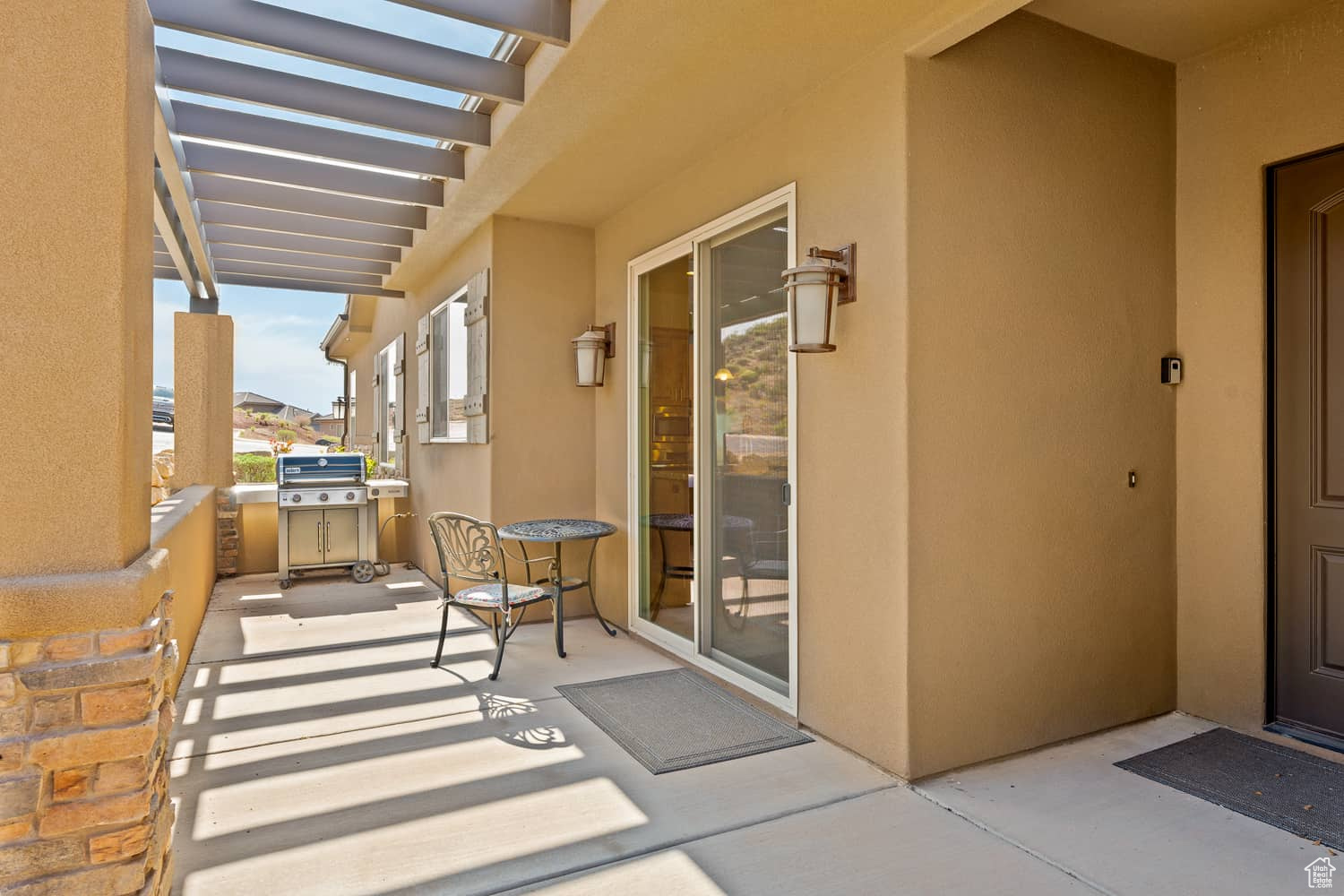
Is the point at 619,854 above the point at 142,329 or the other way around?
the other way around

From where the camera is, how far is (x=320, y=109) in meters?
3.73

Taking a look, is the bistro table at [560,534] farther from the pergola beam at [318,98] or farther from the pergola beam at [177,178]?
the pergola beam at [177,178]

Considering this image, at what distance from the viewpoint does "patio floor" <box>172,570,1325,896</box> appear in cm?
222

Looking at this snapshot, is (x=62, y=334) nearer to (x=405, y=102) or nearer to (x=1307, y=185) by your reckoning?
(x=405, y=102)

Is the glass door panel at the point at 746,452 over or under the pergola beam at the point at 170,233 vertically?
under

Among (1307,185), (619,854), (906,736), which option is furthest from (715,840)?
(1307,185)

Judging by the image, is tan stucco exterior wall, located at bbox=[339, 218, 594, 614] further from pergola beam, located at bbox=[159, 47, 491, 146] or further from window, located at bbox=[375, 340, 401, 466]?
window, located at bbox=[375, 340, 401, 466]

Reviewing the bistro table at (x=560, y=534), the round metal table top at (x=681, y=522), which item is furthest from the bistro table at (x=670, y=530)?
the bistro table at (x=560, y=534)

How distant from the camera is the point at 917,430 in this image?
284 centimetres

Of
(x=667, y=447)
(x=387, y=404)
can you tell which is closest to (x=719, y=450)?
(x=667, y=447)

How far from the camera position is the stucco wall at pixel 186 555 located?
11.9 feet

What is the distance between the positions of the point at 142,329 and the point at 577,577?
362cm

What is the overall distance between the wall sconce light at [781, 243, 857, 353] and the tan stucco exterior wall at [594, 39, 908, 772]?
0.22 ft

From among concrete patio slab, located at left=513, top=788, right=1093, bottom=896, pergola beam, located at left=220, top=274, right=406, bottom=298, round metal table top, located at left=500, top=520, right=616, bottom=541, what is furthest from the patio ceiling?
concrete patio slab, located at left=513, top=788, right=1093, bottom=896
